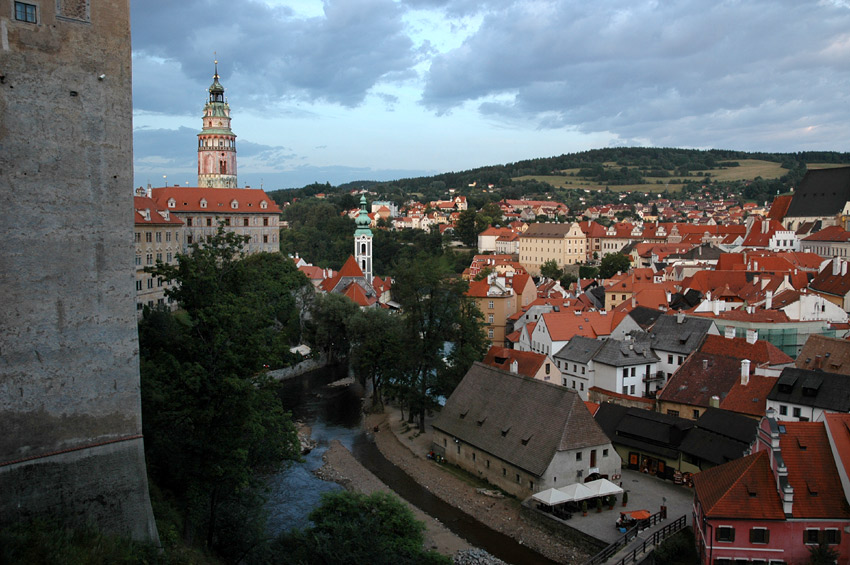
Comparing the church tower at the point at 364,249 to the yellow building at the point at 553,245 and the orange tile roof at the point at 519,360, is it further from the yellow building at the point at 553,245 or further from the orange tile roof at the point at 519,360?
the orange tile roof at the point at 519,360

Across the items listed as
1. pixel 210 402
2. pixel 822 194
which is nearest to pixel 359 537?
pixel 210 402

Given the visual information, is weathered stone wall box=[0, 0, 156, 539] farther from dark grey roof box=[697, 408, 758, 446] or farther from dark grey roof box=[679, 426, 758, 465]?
dark grey roof box=[697, 408, 758, 446]

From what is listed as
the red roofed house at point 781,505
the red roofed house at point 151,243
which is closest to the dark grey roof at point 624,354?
the red roofed house at point 781,505

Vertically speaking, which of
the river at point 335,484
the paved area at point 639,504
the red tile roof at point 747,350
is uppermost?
the red tile roof at point 747,350

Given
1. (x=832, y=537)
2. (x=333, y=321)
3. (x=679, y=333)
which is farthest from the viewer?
(x=333, y=321)

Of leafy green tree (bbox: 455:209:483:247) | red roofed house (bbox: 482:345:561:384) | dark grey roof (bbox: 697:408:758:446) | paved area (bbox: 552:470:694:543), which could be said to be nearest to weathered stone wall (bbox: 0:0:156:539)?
paved area (bbox: 552:470:694:543)

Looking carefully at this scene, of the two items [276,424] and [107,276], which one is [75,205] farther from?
[276,424]

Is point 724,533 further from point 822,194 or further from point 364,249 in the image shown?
point 822,194
